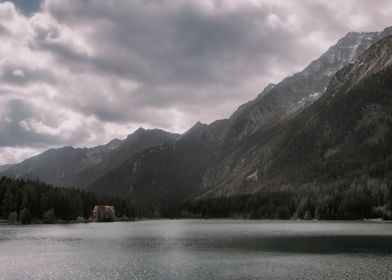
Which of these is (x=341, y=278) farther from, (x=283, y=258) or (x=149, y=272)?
(x=149, y=272)

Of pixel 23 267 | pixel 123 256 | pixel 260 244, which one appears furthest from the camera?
pixel 260 244

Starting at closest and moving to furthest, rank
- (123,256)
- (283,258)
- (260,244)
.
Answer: (283,258) → (123,256) → (260,244)

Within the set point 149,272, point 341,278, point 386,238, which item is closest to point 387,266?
point 341,278

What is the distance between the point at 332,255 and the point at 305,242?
28170 mm

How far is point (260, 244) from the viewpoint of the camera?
122 metres

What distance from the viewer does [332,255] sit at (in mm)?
95188

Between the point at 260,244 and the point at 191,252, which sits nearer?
the point at 191,252

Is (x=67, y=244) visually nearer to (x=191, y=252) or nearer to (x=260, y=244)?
(x=191, y=252)

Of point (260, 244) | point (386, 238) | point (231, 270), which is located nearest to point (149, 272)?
point (231, 270)

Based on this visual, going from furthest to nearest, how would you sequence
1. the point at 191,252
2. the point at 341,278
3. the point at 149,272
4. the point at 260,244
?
the point at 260,244 < the point at 191,252 < the point at 149,272 < the point at 341,278

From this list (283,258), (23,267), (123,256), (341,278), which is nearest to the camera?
(341,278)

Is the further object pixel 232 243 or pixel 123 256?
pixel 232 243

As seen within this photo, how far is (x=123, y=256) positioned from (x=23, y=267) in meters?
22.4

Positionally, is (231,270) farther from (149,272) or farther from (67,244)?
(67,244)
